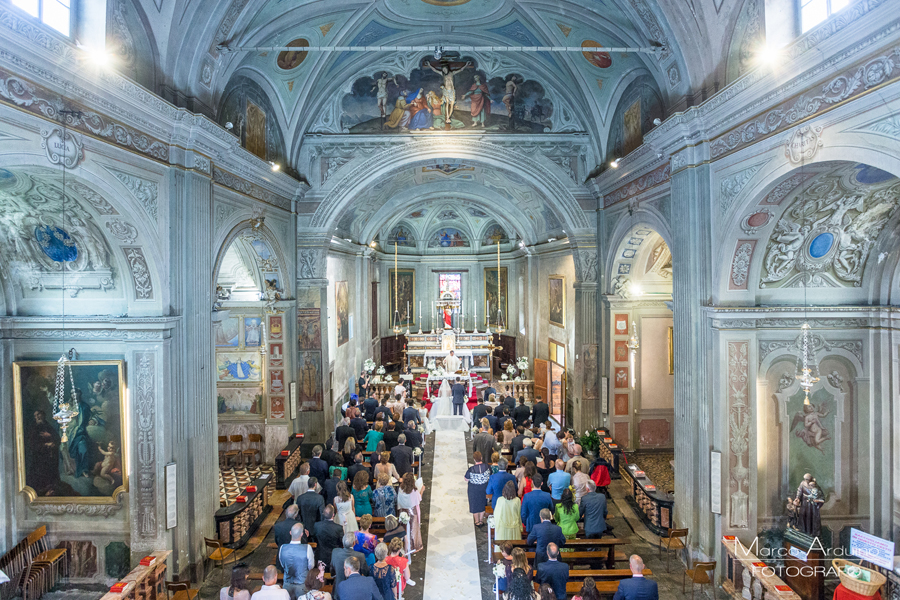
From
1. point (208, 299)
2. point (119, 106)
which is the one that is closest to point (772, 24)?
point (119, 106)

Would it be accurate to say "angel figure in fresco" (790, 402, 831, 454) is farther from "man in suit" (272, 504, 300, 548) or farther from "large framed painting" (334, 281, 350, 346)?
"large framed painting" (334, 281, 350, 346)

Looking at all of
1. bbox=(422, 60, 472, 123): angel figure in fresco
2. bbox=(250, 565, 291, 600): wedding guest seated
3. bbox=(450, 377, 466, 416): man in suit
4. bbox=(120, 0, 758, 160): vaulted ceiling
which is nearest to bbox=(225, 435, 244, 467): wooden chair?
bbox=(450, 377, 466, 416): man in suit

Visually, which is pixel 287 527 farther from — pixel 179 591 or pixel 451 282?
pixel 451 282

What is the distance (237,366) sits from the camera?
12.4 m

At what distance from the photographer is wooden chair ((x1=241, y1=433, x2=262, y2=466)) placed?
12336 millimetres

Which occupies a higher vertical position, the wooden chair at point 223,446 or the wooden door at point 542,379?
the wooden door at point 542,379

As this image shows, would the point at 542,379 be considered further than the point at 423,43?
Yes

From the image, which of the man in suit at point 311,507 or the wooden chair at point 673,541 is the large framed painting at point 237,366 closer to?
the man in suit at point 311,507

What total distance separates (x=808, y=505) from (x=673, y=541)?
2.07 meters

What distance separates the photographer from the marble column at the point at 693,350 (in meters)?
7.35

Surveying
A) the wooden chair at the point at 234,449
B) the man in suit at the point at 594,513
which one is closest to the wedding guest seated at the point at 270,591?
the man in suit at the point at 594,513

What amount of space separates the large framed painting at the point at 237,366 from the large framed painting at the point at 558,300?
9.14 metres

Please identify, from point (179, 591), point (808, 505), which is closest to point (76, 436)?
point (179, 591)

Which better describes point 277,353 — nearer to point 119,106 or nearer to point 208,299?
point 208,299
